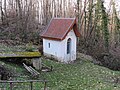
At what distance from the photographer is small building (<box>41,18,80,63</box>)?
24558 millimetres

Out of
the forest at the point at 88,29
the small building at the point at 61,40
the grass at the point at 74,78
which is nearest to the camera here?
the grass at the point at 74,78

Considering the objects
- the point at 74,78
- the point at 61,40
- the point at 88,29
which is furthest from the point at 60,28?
the point at 88,29

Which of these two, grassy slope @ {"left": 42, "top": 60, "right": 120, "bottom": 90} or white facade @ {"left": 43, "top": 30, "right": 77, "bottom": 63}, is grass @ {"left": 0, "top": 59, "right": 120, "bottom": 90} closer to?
grassy slope @ {"left": 42, "top": 60, "right": 120, "bottom": 90}

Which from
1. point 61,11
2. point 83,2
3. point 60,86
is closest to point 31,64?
point 60,86

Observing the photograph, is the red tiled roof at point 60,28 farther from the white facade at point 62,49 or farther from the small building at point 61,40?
the white facade at point 62,49

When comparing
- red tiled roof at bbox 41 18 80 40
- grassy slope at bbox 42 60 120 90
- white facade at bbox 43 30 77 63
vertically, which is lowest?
grassy slope at bbox 42 60 120 90

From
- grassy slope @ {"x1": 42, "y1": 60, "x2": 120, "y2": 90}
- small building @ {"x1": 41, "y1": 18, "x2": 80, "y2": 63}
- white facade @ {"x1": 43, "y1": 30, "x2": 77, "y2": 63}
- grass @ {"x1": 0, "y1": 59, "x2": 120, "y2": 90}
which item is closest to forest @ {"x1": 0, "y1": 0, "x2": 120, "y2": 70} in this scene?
white facade @ {"x1": 43, "y1": 30, "x2": 77, "y2": 63}

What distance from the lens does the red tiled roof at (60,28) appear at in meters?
24.6

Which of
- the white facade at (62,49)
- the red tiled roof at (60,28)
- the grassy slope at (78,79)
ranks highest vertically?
the red tiled roof at (60,28)

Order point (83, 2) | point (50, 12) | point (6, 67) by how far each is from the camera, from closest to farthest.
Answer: point (6, 67)
point (83, 2)
point (50, 12)

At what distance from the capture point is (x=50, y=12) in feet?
167

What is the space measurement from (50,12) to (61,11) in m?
4.20

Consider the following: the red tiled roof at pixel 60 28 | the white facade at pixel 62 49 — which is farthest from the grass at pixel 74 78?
the red tiled roof at pixel 60 28

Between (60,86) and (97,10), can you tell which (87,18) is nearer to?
(97,10)
